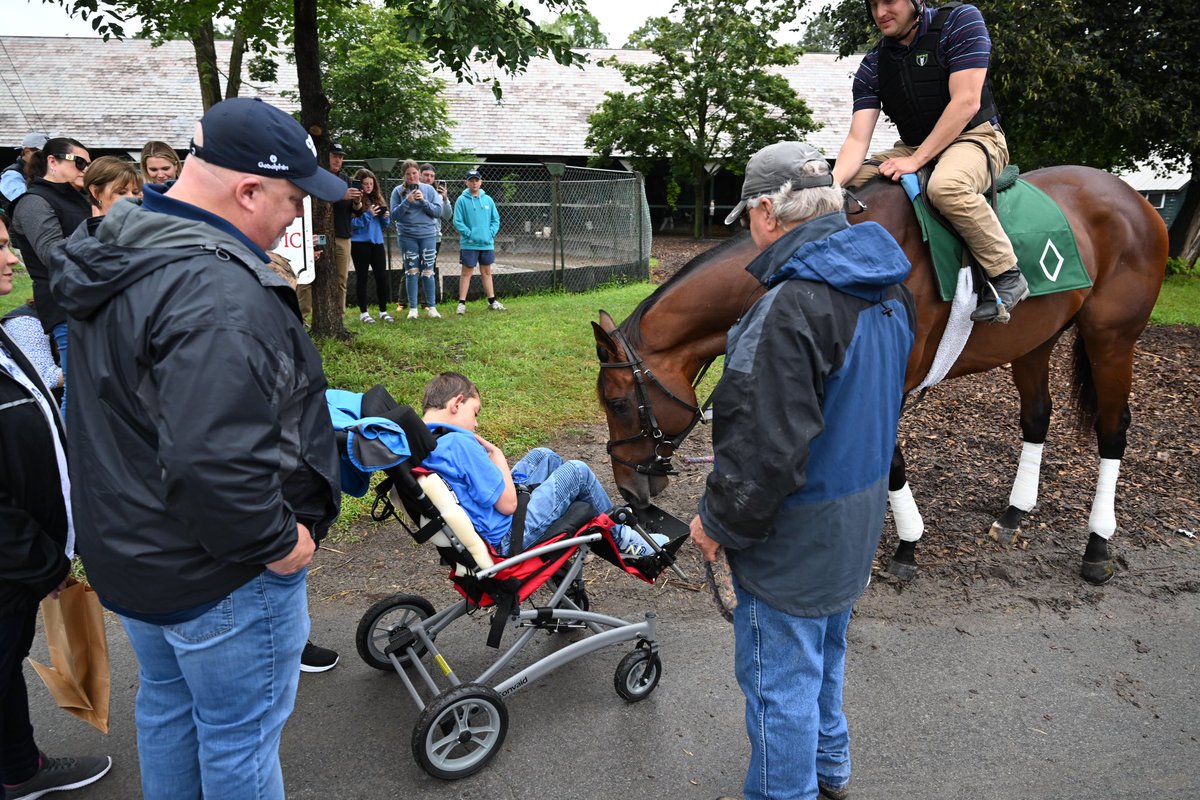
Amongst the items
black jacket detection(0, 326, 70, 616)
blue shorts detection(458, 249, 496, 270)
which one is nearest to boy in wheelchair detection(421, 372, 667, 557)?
black jacket detection(0, 326, 70, 616)

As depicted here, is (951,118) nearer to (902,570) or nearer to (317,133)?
(902,570)

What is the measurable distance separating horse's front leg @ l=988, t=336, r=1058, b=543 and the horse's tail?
0.58ft

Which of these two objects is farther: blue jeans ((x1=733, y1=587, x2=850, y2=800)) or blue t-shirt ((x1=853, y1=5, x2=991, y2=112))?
blue t-shirt ((x1=853, y1=5, x2=991, y2=112))

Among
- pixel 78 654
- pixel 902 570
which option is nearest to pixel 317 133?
pixel 78 654

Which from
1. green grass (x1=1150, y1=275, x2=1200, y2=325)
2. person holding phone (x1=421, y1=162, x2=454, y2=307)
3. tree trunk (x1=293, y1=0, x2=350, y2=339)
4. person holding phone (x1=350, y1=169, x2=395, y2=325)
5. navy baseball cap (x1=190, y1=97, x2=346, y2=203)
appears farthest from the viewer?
green grass (x1=1150, y1=275, x2=1200, y2=325)

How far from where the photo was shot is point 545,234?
14.1 m

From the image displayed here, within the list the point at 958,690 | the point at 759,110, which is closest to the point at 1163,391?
the point at 958,690

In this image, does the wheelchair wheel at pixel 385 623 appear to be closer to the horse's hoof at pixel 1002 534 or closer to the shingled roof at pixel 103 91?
the horse's hoof at pixel 1002 534

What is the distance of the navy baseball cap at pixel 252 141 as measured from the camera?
1.91 meters

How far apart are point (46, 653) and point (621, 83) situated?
103 feet

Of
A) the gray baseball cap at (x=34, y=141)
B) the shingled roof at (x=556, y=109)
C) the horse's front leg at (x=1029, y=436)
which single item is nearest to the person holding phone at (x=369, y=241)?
the gray baseball cap at (x=34, y=141)

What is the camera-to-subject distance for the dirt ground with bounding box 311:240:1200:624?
4.47 meters

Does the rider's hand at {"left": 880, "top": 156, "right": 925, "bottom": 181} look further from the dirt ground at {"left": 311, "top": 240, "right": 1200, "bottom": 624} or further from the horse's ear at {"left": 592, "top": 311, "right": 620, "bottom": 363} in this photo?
the dirt ground at {"left": 311, "top": 240, "right": 1200, "bottom": 624}

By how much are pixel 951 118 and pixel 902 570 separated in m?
2.49
